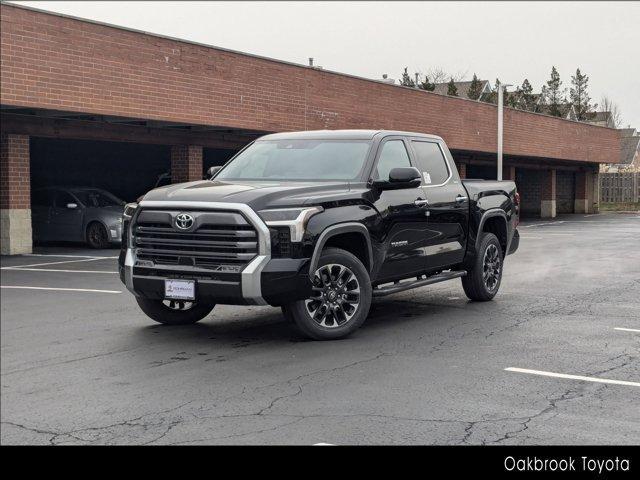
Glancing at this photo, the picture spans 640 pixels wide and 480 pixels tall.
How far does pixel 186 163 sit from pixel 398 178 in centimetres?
1514

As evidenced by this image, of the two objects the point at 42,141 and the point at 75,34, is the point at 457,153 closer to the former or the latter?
the point at 42,141

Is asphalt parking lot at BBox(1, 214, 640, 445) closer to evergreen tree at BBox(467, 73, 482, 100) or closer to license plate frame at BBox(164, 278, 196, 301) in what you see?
license plate frame at BBox(164, 278, 196, 301)

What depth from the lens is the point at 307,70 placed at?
25031 mm

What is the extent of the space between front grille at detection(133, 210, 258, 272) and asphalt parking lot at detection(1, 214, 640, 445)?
0.81m

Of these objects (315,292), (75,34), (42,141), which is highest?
(75,34)

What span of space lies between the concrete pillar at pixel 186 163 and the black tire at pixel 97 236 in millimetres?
3147

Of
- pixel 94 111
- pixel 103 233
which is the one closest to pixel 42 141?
pixel 103 233

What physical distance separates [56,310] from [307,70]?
16070 millimetres

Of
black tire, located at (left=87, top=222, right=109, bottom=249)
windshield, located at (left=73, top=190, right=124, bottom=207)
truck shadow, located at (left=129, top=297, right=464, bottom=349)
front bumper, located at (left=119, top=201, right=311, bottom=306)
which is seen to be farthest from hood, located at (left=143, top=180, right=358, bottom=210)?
windshield, located at (left=73, top=190, right=124, bottom=207)

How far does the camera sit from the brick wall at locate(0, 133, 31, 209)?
64.5 ft

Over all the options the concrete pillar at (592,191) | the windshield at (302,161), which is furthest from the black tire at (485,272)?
the concrete pillar at (592,191)

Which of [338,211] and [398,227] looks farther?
[398,227]

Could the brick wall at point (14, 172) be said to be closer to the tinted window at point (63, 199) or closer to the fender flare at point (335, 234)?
the tinted window at point (63, 199)
